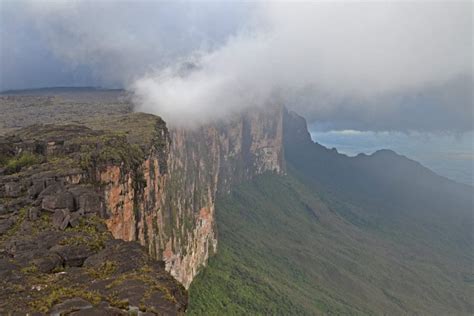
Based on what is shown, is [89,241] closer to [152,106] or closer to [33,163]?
[33,163]

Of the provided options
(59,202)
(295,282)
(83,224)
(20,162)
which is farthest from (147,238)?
(295,282)

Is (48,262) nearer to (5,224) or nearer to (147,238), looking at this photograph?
(5,224)

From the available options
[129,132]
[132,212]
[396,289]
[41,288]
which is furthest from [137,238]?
[396,289]

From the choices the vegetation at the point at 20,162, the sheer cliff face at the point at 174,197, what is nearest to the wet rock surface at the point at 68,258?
the vegetation at the point at 20,162

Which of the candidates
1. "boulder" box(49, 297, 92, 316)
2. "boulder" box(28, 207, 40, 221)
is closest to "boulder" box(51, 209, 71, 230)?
"boulder" box(28, 207, 40, 221)

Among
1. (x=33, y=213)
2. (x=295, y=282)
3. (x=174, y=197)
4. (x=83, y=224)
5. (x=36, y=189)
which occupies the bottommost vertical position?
(x=295, y=282)

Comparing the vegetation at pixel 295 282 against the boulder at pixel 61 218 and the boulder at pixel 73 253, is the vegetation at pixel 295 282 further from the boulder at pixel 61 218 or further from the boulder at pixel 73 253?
the boulder at pixel 73 253
